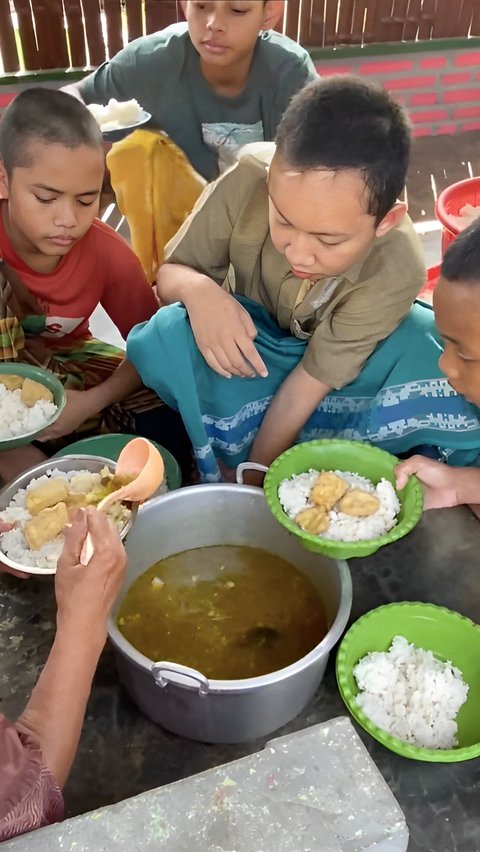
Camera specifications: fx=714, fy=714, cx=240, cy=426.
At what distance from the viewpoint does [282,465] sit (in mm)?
1349

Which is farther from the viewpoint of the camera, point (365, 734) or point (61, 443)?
point (61, 443)

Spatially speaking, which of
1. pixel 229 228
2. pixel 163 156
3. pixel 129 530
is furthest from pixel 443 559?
pixel 163 156

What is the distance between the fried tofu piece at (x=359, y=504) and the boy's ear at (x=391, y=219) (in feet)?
1.66

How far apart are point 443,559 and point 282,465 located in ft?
1.31

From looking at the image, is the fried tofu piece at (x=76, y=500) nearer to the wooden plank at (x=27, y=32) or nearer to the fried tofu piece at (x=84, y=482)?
the fried tofu piece at (x=84, y=482)

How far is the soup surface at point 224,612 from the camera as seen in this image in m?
1.20

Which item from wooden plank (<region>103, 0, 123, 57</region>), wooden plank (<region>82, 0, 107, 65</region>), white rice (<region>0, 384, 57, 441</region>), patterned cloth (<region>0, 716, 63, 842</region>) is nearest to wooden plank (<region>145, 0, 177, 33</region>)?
wooden plank (<region>103, 0, 123, 57</region>)

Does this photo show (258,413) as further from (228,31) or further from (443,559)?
(228,31)

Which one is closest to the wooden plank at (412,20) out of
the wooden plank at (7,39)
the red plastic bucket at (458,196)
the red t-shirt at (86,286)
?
the red plastic bucket at (458,196)

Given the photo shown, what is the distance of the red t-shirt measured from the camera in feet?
5.96

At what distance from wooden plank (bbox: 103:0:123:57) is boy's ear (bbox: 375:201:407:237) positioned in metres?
2.93

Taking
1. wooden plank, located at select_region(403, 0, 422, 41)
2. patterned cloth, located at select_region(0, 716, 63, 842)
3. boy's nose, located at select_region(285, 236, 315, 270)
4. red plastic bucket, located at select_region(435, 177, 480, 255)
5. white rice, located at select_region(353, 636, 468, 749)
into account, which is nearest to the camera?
patterned cloth, located at select_region(0, 716, 63, 842)

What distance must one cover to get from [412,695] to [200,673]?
36 centimetres

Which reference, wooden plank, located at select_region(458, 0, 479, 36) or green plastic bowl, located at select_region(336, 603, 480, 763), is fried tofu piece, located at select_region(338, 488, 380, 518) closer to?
green plastic bowl, located at select_region(336, 603, 480, 763)
